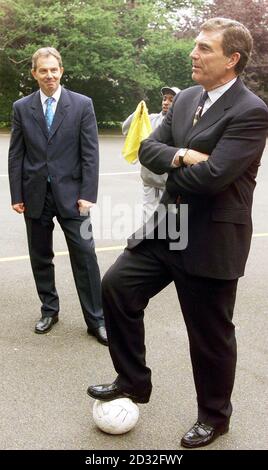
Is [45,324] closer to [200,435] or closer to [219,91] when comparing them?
[200,435]

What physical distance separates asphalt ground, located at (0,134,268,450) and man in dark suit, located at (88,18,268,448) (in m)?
0.19

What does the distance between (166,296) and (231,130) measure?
2836mm

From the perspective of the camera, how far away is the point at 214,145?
2732 mm

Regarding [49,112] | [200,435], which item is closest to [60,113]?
[49,112]

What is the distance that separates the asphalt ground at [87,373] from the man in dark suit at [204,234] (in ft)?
0.62

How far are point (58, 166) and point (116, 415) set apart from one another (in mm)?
1878

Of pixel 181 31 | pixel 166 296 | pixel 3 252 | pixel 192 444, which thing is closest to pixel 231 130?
pixel 192 444

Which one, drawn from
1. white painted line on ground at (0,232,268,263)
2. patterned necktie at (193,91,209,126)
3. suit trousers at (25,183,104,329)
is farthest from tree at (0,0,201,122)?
patterned necktie at (193,91,209,126)

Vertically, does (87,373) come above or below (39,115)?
below

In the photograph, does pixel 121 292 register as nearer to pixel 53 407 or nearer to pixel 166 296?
pixel 53 407

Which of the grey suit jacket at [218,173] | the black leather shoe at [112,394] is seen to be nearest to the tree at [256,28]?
the grey suit jacket at [218,173]

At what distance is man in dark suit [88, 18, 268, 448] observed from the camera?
8.68ft

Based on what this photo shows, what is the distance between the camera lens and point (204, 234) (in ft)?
9.15

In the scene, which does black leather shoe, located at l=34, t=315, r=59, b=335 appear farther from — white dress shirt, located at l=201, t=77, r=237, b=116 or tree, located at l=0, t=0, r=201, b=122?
tree, located at l=0, t=0, r=201, b=122
